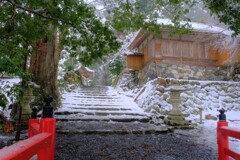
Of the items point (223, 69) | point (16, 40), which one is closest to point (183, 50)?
point (223, 69)

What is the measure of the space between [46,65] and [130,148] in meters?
5.25

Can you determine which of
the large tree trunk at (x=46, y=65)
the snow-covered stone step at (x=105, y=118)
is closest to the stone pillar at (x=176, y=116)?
the snow-covered stone step at (x=105, y=118)

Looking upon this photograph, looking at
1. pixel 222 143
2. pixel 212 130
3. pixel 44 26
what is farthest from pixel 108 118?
pixel 222 143

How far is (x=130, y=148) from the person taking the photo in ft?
13.4

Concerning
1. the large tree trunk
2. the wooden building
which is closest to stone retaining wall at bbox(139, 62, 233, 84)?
the wooden building

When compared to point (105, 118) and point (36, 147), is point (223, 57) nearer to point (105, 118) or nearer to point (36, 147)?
point (105, 118)

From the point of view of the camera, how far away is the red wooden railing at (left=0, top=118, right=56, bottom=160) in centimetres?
102

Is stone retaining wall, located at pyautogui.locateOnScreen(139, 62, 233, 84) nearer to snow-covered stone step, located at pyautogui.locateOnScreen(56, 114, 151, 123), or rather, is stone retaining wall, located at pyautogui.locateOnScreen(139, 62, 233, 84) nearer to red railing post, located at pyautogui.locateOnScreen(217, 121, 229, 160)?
snow-covered stone step, located at pyautogui.locateOnScreen(56, 114, 151, 123)

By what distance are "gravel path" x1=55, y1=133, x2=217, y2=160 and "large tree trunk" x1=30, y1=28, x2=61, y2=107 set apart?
132 inches

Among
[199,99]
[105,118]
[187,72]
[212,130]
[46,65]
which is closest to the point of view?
[212,130]

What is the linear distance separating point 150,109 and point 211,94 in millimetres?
3915

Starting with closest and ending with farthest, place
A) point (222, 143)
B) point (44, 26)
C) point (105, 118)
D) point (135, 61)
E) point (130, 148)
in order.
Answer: point (222, 143), point (130, 148), point (44, 26), point (105, 118), point (135, 61)

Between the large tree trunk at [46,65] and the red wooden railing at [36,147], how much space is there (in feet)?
19.7

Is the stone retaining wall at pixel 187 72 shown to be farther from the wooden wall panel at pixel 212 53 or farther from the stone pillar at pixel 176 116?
the stone pillar at pixel 176 116
